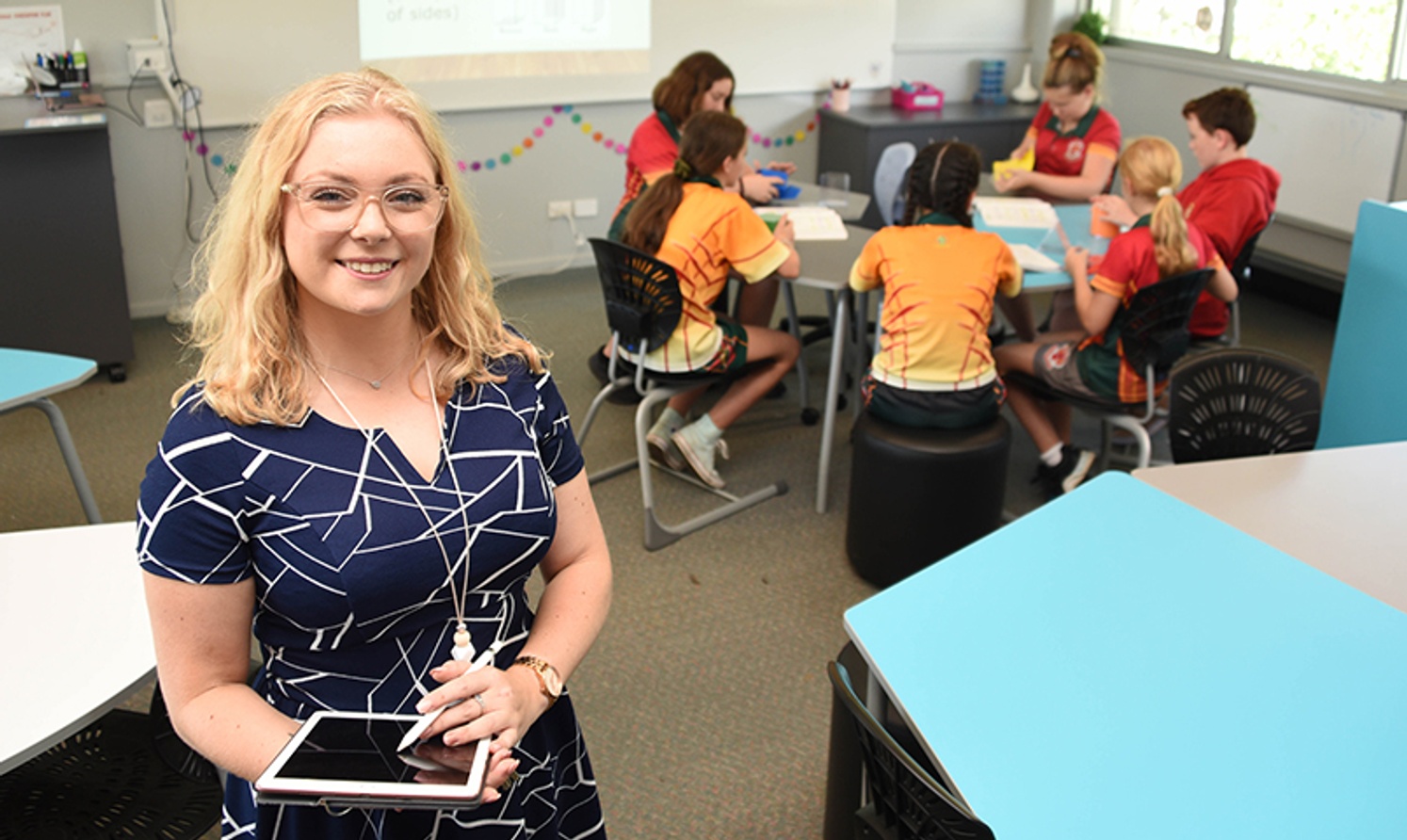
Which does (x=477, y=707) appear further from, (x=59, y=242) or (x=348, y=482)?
(x=59, y=242)

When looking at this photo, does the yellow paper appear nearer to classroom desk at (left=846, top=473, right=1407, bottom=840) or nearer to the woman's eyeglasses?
classroom desk at (left=846, top=473, right=1407, bottom=840)

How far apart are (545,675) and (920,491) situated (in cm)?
183

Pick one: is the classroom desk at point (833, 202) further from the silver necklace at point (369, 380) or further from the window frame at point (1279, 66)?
the silver necklace at point (369, 380)

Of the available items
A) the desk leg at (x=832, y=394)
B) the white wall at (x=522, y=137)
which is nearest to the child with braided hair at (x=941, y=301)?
the desk leg at (x=832, y=394)

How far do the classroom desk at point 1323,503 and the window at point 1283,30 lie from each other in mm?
3337

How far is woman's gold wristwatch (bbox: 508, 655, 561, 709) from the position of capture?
1260 millimetres

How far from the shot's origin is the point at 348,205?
115cm

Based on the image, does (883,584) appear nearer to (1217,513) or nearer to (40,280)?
(1217,513)

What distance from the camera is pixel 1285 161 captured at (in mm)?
5133

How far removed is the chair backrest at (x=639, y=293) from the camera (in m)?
3.12

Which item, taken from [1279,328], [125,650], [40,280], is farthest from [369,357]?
[1279,328]

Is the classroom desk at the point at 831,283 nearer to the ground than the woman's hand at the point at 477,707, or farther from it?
nearer to the ground

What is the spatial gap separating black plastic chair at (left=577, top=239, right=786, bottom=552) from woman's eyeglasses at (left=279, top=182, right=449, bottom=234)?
1.92m

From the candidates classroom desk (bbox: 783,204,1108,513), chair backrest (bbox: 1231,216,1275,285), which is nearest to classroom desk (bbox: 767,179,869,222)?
classroom desk (bbox: 783,204,1108,513)
